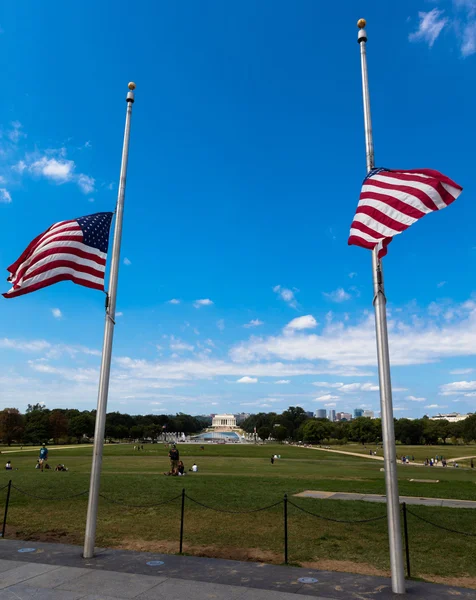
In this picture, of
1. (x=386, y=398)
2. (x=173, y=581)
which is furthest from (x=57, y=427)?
(x=386, y=398)

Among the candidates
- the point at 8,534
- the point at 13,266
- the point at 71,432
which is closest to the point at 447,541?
the point at 8,534

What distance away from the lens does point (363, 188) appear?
10375 mm

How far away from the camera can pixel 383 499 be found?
19.3 m

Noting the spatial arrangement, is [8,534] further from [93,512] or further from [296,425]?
[296,425]

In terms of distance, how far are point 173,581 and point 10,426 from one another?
103 metres

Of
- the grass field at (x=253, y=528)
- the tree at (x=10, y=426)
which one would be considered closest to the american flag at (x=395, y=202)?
the grass field at (x=253, y=528)

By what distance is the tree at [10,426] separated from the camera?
97.8m

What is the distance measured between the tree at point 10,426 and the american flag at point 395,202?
105029 mm

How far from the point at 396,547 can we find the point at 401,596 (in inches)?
31.4

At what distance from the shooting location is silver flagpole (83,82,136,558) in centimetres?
1157

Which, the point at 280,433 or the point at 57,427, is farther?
the point at 280,433

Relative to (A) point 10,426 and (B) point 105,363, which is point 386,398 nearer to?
(B) point 105,363

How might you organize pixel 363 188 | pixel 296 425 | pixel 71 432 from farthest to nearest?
1. pixel 296 425
2. pixel 71 432
3. pixel 363 188

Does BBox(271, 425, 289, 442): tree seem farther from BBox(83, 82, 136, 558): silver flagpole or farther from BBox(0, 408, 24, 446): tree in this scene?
BBox(83, 82, 136, 558): silver flagpole
